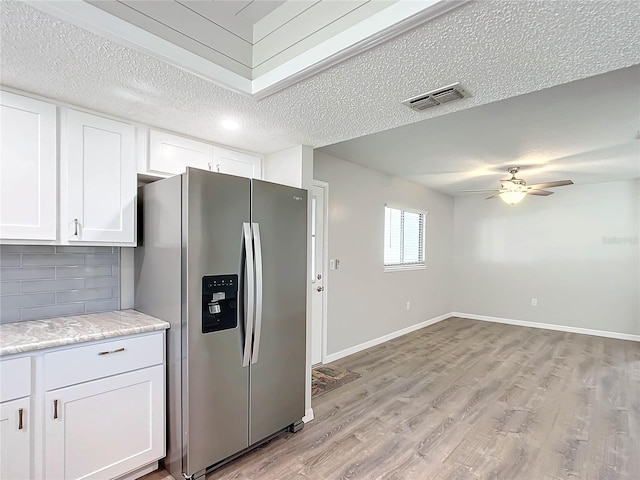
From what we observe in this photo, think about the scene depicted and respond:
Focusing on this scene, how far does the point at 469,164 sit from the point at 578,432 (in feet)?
9.79

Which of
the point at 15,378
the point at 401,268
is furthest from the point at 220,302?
the point at 401,268

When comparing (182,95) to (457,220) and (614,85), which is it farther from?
(457,220)

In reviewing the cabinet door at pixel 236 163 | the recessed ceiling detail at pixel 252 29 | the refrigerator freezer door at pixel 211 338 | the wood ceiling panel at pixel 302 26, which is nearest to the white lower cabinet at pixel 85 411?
the refrigerator freezer door at pixel 211 338

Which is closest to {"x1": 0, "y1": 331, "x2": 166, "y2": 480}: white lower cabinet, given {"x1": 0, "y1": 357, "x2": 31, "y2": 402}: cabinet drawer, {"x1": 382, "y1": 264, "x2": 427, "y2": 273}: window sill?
{"x1": 0, "y1": 357, "x2": 31, "y2": 402}: cabinet drawer

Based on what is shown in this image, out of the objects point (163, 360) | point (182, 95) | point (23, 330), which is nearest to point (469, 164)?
point (182, 95)

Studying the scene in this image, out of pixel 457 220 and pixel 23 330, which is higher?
pixel 457 220

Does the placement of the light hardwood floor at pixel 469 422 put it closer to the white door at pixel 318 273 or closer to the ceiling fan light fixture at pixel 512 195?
the white door at pixel 318 273

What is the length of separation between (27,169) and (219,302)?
4.12ft

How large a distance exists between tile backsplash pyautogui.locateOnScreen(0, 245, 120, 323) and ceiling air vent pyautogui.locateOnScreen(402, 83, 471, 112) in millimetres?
2215

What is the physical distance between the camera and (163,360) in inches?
80.8

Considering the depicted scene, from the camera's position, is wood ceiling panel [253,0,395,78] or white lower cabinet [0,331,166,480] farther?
white lower cabinet [0,331,166,480]

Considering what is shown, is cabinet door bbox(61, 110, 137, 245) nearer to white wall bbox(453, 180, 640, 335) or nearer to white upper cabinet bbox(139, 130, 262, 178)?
white upper cabinet bbox(139, 130, 262, 178)

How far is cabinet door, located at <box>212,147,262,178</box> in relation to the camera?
8.69 ft

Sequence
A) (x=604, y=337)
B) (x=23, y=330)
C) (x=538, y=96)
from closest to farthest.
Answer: (x=23, y=330)
(x=538, y=96)
(x=604, y=337)
